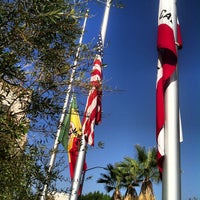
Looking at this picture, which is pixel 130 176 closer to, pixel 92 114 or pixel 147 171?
pixel 147 171

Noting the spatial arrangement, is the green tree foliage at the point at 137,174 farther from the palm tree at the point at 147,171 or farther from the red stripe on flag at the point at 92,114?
the red stripe on flag at the point at 92,114

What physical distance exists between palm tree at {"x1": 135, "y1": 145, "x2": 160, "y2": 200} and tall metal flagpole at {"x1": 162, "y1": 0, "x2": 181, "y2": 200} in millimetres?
20707

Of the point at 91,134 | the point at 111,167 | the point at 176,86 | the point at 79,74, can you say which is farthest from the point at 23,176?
the point at 111,167

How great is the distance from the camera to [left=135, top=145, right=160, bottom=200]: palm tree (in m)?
26.1

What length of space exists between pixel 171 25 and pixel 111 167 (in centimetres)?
2523

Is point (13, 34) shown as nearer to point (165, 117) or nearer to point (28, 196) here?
point (28, 196)

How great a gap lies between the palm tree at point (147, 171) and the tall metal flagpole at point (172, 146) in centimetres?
2071

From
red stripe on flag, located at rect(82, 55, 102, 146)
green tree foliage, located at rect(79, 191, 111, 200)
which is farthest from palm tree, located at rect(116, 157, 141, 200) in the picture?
red stripe on flag, located at rect(82, 55, 102, 146)

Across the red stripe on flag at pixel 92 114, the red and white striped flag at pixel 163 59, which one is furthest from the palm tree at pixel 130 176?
the red and white striped flag at pixel 163 59

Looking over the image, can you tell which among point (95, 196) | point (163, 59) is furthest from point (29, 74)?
point (95, 196)

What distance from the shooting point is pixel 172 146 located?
5.52 meters

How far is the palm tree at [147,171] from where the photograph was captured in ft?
85.7

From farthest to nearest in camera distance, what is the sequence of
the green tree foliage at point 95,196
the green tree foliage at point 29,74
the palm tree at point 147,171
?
the green tree foliage at point 95,196 < the palm tree at point 147,171 < the green tree foliage at point 29,74

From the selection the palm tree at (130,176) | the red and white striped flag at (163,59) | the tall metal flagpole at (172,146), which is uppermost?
the palm tree at (130,176)
